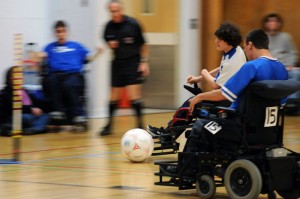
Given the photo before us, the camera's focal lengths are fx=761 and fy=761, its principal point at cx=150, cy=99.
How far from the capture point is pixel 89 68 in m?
13.6

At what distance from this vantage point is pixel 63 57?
11.7 meters

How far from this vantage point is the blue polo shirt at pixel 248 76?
21.0 feet

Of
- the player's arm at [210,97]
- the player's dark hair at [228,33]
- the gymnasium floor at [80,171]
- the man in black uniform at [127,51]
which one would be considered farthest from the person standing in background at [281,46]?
the player's arm at [210,97]

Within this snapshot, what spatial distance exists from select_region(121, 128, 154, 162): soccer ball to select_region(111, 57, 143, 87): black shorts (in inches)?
96.1

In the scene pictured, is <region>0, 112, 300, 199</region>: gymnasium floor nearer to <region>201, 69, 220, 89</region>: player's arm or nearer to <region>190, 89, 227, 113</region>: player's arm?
<region>190, 89, 227, 113</region>: player's arm

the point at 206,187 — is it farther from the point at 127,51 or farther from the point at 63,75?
the point at 63,75

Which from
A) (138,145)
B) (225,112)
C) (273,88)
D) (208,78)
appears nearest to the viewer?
(273,88)

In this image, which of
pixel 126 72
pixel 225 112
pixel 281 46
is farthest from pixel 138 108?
pixel 225 112

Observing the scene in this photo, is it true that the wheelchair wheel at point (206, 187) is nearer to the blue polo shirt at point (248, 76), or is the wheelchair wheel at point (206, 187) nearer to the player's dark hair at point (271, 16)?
the blue polo shirt at point (248, 76)

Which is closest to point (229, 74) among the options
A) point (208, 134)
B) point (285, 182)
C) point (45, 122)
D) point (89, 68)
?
point (208, 134)

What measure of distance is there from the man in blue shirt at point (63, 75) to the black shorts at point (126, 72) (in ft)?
2.92

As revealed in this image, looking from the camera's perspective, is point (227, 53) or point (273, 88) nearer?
point (273, 88)

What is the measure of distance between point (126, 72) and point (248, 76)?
4.79 m

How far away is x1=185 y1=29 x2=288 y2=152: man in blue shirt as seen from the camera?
21.1 feet
